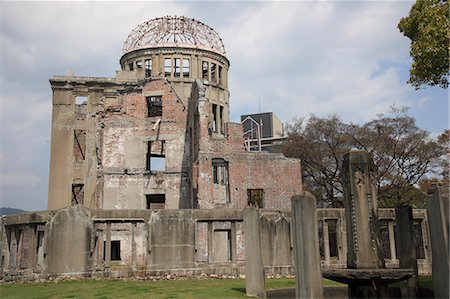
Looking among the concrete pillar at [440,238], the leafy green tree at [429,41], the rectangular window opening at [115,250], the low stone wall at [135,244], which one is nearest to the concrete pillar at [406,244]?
the concrete pillar at [440,238]

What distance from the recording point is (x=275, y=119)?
2103 inches

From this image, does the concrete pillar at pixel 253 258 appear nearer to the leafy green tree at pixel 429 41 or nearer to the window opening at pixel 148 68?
the leafy green tree at pixel 429 41

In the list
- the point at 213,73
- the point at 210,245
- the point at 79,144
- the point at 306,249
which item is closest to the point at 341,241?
the point at 210,245

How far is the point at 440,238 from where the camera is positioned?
8250 millimetres

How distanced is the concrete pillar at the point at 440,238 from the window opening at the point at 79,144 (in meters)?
29.3

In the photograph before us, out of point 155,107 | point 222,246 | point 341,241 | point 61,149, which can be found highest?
point 155,107

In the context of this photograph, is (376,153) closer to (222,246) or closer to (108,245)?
(222,246)

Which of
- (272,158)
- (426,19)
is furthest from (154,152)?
(426,19)

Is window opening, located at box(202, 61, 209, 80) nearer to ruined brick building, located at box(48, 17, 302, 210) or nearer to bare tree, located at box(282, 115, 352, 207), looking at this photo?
ruined brick building, located at box(48, 17, 302, 210)

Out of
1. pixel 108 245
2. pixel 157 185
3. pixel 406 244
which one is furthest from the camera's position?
pixel 157 185

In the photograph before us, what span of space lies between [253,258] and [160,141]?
19.3 m

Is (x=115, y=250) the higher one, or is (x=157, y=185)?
(x=157, y=185)

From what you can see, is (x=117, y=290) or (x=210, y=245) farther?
(x=210, y=245)

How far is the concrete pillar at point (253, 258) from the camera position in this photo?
10.2m
